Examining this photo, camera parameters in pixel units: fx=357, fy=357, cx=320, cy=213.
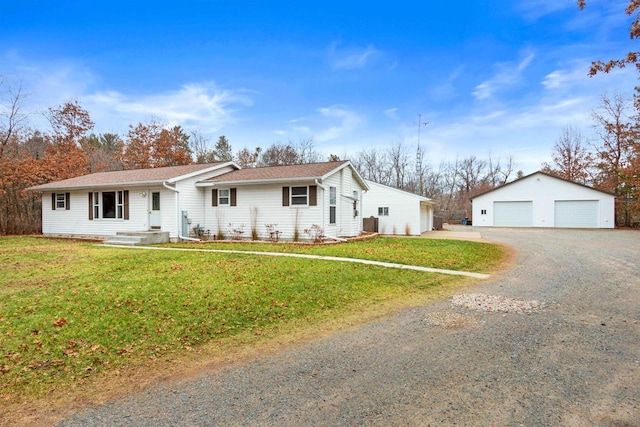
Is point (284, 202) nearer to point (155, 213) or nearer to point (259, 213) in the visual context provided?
point (259, 213)

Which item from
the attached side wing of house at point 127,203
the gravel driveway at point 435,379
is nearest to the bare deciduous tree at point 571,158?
the attached side wing of house at point 127,203

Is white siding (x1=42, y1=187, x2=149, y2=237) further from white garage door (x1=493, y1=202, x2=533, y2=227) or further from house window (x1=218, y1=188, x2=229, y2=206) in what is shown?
white garage door (x1=493, y1=202, x2=533, y2=227)

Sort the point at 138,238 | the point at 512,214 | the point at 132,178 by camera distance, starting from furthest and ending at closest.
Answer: the point at 512,214 < the point at 132,178 < the point at 138,238

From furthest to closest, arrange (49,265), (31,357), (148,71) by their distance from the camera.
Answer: (148,71) → (49,265) → (31,357)

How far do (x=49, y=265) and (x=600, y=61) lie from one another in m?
12.3

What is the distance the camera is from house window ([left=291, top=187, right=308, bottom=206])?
49.1 ft

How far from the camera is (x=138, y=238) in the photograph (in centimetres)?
1459

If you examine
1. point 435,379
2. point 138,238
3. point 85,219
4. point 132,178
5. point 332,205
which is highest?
point 132,178

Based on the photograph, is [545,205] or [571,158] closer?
[545,205]

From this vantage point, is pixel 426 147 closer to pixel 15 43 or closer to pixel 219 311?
pixel 15 43

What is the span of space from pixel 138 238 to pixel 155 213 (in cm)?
170

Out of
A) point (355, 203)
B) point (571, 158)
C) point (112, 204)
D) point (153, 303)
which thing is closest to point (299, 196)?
point (355, 203)

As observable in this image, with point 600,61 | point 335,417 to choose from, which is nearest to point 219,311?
point 335,417

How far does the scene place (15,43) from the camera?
619 inches
